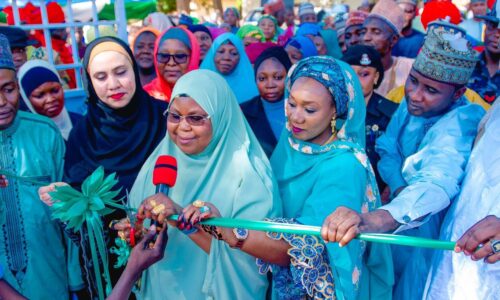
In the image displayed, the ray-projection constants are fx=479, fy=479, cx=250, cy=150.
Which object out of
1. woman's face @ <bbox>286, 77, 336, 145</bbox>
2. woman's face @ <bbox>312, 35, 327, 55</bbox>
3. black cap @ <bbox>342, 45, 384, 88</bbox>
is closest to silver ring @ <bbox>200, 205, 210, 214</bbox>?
woman's face @ <bbox>286, 77, 336, 145</bbox>

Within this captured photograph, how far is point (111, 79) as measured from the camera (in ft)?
9.04

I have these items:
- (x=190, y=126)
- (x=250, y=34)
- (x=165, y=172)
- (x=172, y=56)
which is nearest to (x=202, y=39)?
(x=250, y=34)

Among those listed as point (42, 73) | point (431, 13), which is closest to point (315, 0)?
point (431, 13)

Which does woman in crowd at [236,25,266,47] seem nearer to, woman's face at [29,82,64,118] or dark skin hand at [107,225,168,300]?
woman's face at [29,82,64,118]

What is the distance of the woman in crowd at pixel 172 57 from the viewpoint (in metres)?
4.04

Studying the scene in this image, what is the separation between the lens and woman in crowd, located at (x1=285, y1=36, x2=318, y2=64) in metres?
5.54

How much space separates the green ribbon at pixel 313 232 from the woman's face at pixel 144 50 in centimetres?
350

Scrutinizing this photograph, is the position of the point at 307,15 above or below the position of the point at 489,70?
above

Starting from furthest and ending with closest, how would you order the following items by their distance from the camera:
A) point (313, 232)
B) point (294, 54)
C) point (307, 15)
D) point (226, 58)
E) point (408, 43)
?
1. point (307, 15)
2. point (408, 43)
3. point (294, 54)
4. point (226, 58)
5. point (313, 232)

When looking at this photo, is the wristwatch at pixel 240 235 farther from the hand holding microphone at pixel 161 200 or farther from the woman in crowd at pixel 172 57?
the woman in crowd at pixel 172 57

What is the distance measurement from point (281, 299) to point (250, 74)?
3099 millimetres

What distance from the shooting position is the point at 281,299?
6.94 ft

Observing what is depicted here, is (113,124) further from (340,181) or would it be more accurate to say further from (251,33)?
(251,33)

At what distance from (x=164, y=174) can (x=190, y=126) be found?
0.37 m
